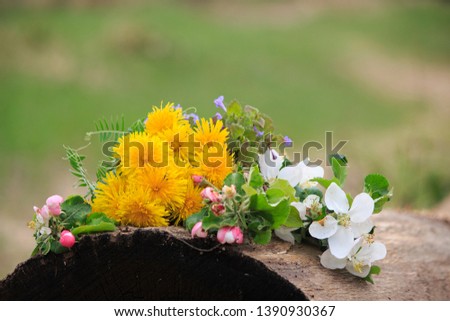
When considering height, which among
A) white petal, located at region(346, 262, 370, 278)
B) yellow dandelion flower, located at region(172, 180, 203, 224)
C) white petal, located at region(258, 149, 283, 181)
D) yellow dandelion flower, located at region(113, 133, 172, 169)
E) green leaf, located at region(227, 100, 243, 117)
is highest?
green leaf, located at region(227, 100, 243, 117)

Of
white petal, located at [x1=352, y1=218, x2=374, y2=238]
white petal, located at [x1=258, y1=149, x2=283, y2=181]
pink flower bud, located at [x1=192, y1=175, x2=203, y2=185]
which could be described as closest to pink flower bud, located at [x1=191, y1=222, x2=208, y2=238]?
pink flower bud, located at [x1=192, y1=175, x2=203, y2=185]

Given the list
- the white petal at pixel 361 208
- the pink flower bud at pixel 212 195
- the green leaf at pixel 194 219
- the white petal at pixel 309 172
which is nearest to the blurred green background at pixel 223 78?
the white petal at pixel 309 172

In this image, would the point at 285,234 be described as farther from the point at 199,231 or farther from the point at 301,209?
the point at 199,231

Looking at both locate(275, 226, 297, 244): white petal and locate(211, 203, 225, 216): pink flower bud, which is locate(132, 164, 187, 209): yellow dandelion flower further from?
locate(275, 226, 297, 244): white petal

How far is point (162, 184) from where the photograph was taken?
239 cm

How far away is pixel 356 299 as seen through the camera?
2455 millimetres

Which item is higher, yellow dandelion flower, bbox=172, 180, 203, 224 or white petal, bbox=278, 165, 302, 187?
white petal, bbox=278, 165, 302, 187

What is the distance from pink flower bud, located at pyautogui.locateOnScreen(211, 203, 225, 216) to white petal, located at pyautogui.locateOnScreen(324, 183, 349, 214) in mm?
403

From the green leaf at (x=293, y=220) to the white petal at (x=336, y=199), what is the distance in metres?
0.11

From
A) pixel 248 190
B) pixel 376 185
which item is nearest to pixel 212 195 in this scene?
pixel 248 190

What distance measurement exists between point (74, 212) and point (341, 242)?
895 mm

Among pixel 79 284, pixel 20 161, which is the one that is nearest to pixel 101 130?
pixel 79 284

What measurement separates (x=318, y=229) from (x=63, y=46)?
9.79 metres

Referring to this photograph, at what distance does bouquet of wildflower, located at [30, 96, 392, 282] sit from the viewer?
228 centimetres
